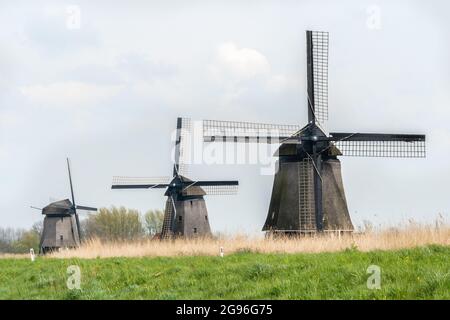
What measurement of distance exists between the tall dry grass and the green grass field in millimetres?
954

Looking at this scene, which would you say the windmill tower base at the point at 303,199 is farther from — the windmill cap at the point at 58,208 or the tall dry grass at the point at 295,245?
the windmill cap at the point at 58,208

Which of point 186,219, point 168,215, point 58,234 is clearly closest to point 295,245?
point 186,219

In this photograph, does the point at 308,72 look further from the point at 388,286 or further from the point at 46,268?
the point at 388,286

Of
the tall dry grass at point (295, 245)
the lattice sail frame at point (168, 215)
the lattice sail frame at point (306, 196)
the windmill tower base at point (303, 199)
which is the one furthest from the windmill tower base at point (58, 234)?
the lattice sail frame at point (306, 196)

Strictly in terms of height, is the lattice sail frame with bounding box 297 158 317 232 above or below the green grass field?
above

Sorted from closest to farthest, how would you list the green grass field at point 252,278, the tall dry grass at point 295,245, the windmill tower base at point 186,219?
1. the green grass field at point 252,278
2. the tall dry grass at point 295,245
3. the windmill tower base at point 186,219

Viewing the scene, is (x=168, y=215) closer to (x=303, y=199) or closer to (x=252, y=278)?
(x=303, y=199)

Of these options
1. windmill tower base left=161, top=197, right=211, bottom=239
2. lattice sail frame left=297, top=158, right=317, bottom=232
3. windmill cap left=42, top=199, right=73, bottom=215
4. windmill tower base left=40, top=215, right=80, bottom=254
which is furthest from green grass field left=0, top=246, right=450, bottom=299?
windmill cap left=42, top=199, right=73, bottom=215

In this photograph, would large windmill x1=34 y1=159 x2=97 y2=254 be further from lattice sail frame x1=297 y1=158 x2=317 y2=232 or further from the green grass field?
the green grass field

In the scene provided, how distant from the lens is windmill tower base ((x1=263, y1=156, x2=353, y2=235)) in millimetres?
25656

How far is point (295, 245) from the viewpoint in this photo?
762 inches

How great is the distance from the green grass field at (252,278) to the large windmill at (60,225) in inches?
1244

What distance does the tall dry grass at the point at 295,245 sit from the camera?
1726 centimetres
